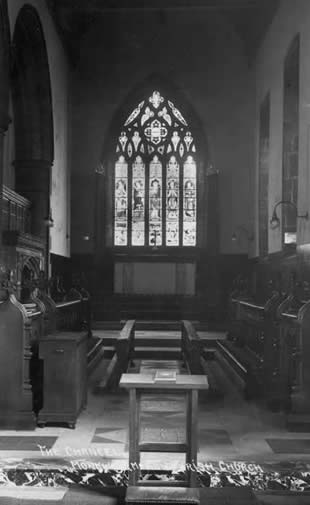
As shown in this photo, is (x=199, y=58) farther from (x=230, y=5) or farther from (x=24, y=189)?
(x=24, y=189)

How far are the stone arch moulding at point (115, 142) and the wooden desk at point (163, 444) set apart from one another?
13167mm

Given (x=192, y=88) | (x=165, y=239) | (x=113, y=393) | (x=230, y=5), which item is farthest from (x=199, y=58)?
(x=113, y=393)

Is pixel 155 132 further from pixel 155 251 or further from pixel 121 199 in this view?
pixel 155 251

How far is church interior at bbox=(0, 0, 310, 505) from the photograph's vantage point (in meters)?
4.84

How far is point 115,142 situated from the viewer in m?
17.7

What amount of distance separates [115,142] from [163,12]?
3714 mm

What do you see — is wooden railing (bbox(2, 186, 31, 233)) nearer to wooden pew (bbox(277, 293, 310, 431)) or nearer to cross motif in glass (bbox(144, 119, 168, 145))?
wooden pew (bbox(277, 293, 310, 431))

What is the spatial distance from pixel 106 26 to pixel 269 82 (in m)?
5.18

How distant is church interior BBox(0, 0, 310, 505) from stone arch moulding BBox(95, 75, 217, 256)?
57mm

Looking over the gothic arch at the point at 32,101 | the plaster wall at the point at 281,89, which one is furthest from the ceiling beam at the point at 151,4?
the gothic arch at the point at 32,101

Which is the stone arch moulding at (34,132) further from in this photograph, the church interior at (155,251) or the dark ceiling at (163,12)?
the dark ceiling at (163,12)

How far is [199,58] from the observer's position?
57.4 feet

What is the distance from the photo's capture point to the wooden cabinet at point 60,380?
6.21 metres

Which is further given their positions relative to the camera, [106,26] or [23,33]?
[106,26]
